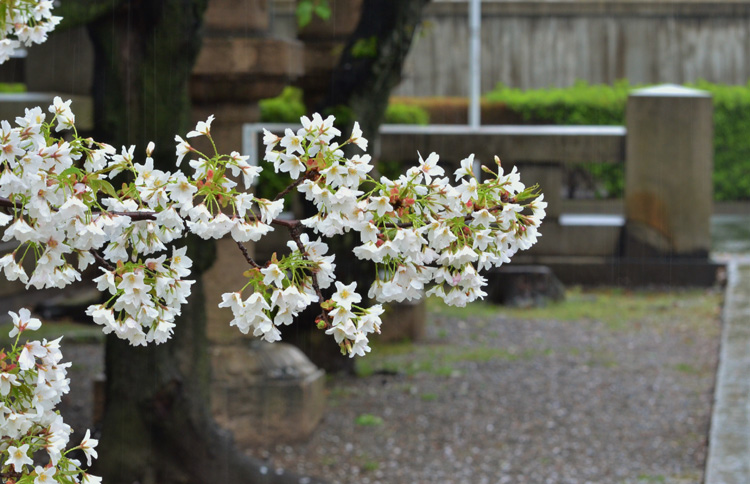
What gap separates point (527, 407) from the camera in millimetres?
5852

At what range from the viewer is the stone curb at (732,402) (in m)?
4.25

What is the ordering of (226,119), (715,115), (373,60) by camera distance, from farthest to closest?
(715,115) → (373,60) → (226,119)

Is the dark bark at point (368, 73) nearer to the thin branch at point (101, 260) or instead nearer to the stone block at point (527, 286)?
the stone block at point (527, 286)

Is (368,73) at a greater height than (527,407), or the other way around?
(368,73)

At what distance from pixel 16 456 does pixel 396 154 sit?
25.2 ft

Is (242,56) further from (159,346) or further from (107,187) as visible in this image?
(107,187)

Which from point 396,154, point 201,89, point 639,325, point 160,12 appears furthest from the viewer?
point 396,154

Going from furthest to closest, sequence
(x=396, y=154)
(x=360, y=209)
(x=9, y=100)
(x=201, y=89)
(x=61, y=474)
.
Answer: (x=396, y=154)
(x=9, y=100)
(x=201, y=89)
(x=61, y=474)
(x=360, y=209)

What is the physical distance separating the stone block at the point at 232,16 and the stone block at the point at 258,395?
1.55 metres

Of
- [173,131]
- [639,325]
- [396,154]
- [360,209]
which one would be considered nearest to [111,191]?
[360,209]

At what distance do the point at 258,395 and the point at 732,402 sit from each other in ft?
7.80

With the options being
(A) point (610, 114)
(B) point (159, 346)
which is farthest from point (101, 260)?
(A) point (610, 114)

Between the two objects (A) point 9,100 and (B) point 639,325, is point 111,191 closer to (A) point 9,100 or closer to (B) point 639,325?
(A) point 9,100

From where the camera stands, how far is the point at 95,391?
5098mm
